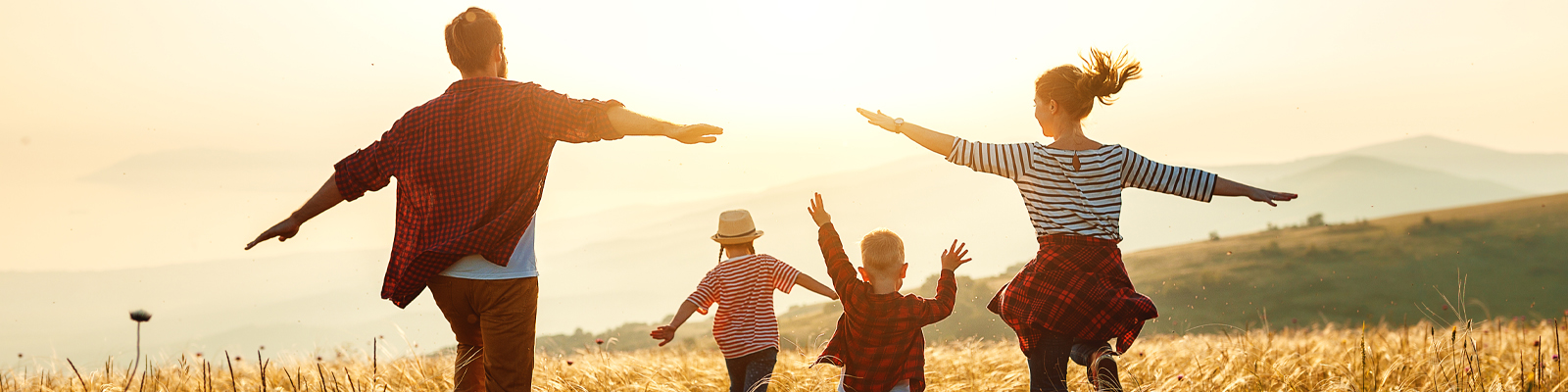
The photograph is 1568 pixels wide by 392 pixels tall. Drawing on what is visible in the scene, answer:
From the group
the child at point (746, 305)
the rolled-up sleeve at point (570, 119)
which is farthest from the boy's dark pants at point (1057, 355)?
the rolled-up sleeve at point (570, 119)

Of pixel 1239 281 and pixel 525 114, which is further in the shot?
pixel 1239 281

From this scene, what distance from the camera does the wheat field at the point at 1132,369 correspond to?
5.29 meters

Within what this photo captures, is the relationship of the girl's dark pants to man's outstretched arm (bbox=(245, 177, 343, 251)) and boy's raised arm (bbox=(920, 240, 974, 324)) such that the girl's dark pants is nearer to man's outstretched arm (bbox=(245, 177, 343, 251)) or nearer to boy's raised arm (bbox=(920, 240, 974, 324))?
boy's raised arm (bbox=(920, 240, 974, 324))

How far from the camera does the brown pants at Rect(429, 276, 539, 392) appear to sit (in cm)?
355

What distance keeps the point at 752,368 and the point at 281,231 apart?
2476 mm

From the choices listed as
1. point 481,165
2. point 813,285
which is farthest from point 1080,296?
point 481,165

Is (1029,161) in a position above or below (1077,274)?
above

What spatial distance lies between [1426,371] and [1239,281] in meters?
23.7

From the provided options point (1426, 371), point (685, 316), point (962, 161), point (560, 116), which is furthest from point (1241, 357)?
point (560, 116)

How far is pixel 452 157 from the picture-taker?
359 cm

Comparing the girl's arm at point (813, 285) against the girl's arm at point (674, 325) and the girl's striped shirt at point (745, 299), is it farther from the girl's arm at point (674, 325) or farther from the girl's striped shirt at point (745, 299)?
the girl's arm at point (674, 325)

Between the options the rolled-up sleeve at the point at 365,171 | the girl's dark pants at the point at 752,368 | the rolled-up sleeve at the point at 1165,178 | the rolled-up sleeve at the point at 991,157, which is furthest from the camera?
the girl's dark pants at the point at 752,368

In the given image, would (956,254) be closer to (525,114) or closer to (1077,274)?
(1077,274)

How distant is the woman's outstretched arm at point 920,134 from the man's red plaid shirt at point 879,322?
0.57 meters
